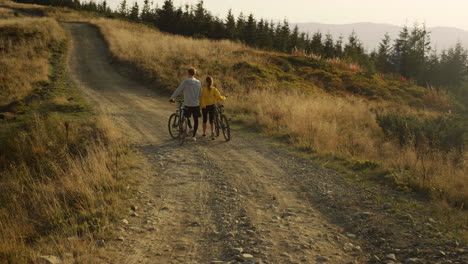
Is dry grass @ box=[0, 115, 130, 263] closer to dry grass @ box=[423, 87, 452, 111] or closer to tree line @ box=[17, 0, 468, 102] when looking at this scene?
dry grass @ box=[423, 87, 452, 111]

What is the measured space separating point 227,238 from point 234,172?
289 centimetres

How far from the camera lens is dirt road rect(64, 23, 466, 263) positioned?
14.5 feet

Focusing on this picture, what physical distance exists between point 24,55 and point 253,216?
73.2 feet

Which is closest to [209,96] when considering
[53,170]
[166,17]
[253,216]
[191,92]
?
[191,92]

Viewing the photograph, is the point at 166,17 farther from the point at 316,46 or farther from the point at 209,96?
the point at 209,96

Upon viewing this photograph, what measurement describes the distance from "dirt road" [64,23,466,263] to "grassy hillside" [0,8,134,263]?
54 cm

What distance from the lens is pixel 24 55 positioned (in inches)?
872

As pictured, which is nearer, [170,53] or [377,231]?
[377,231]

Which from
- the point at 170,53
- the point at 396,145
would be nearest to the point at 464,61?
the point at 170,53

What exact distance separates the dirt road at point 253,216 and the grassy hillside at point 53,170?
0.54 m

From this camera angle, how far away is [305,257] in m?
4.32

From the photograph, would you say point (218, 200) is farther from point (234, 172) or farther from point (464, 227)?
point (464, 227)

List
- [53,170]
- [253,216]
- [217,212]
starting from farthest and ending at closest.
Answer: [53,170] → [217,212] → [253,216]

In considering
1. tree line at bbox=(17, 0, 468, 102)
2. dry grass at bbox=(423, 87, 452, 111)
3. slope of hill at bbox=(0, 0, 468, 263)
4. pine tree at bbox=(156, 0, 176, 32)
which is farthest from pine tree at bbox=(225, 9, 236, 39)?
slope of hill at bbox=(0, 0, 468, 263)
